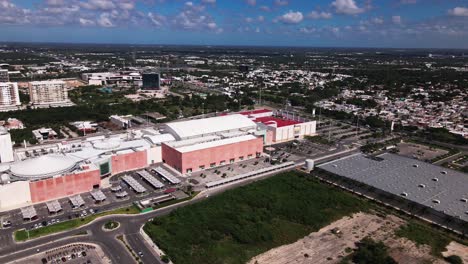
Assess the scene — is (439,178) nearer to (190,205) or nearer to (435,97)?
(190,205)

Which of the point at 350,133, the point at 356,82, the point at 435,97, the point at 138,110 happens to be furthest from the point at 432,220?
the point at 356,82

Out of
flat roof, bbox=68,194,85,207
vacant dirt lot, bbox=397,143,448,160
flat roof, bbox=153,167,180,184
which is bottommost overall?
flat roof, bbox=68,194,85,207

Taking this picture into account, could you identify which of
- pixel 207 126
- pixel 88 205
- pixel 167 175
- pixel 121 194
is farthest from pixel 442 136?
pixel 88 205

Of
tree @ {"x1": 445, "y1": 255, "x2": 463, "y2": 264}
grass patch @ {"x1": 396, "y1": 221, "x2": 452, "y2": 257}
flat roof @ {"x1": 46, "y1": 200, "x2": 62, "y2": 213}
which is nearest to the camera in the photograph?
tree @ {"x1": 445, "y1": 255, "x2": 463, "y2": 264}

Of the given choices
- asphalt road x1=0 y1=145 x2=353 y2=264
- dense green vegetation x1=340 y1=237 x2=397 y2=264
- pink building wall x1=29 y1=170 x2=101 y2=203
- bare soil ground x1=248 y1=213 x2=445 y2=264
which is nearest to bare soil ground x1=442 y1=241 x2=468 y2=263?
bare soil ground x1=248 y1=213 x2=445 y2=264

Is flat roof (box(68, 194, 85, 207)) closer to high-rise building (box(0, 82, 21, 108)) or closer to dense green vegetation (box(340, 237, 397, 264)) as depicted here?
dense green vegetation (box(340, 237, 397, 264))

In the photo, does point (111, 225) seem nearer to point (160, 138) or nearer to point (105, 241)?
point (105, 241)

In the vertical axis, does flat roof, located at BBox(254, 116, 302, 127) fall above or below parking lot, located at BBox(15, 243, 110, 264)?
above
